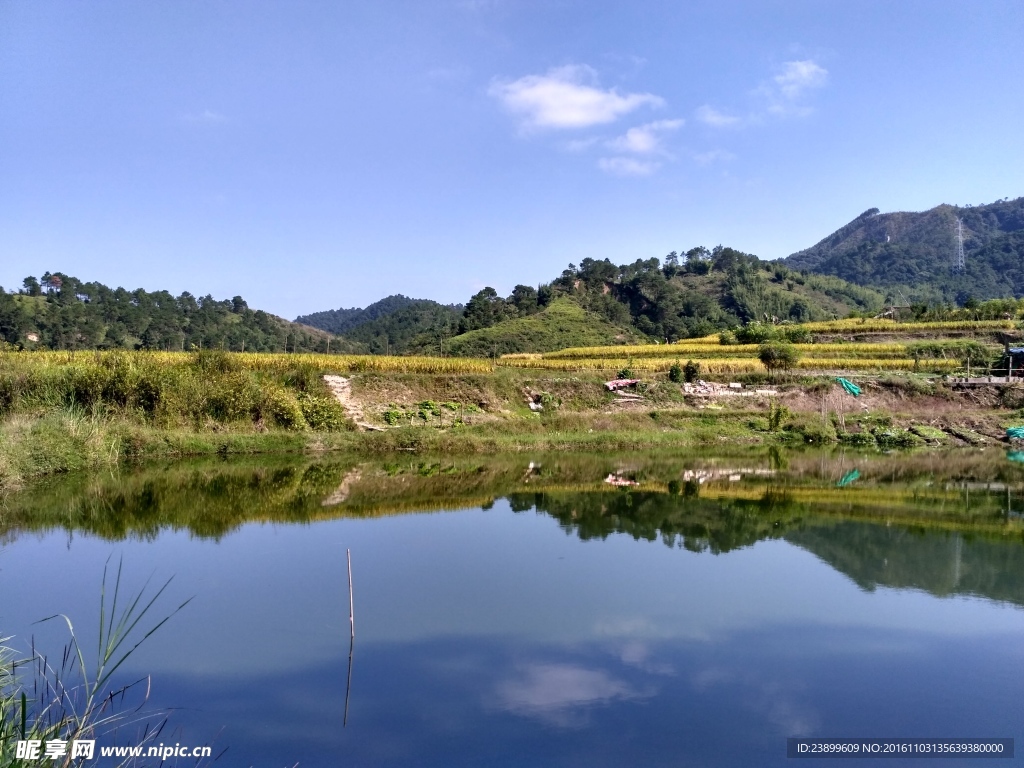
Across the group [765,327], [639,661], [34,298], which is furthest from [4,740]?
[34,298]

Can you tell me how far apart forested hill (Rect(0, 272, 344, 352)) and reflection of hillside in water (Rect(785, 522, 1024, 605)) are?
3498 cm

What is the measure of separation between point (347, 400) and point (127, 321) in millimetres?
44220

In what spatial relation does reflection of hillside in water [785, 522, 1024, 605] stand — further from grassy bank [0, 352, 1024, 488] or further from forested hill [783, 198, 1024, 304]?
forested hill [783, 198, 1024, 304]

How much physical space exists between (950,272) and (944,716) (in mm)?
146967

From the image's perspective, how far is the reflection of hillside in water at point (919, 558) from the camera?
396 inches

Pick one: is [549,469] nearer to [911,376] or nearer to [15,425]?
[15,425]

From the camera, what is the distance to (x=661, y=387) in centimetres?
3036

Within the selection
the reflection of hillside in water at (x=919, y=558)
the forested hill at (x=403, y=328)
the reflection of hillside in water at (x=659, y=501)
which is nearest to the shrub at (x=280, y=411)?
the reflection of hillside in water at (x=659, y=501)

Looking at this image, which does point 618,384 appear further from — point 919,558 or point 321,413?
point 919,558

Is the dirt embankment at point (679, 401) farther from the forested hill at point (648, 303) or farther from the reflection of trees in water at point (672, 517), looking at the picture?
the forested hill at point (648, 303)

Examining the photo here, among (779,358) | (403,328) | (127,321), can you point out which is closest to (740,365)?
(779,358)

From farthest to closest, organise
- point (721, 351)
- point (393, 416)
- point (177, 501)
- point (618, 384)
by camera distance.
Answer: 1. point (721, 351)
2. point (618, 384)
3. point (393, 416)
4. point (177, 501)

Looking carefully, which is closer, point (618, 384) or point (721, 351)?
point (618, 384)

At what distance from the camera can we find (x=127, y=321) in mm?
60719
